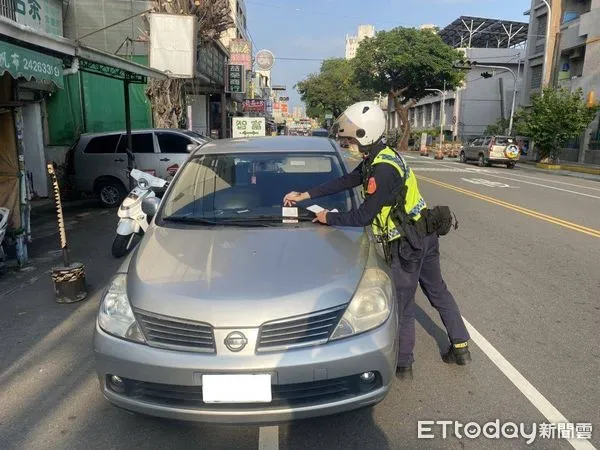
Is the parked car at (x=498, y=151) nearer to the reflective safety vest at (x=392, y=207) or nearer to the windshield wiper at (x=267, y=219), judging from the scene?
the reflective safety vest at (x=392, y=207)

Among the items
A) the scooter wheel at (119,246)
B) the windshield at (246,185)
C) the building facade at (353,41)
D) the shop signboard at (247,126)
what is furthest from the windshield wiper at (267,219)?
the building facade at (353,41)

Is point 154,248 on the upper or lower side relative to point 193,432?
upper

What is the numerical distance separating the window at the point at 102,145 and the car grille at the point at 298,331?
33.3ft

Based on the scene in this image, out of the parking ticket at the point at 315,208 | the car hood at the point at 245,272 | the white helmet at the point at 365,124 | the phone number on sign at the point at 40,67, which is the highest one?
the phone number on sign at the point at 40,67

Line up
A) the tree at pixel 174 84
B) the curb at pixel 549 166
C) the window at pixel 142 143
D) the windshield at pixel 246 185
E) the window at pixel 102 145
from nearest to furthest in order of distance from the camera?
1. the windshield at pixel 246 185
2. the window at pixel 102 145
3. the window at pixel 142 143
4. the tree at pixel 174 84
5. the curb at pixel 549 166

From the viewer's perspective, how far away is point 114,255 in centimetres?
720

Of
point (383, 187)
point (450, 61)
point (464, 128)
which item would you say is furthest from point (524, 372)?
point (464, 128)

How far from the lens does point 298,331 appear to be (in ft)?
8.39

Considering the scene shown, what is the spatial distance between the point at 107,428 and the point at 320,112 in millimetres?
87138

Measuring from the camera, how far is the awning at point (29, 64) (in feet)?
16.4

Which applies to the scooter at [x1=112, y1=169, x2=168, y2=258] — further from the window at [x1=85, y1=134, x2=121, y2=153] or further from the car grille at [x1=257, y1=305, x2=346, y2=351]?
the car grille at [x1=257, y1=305, x2=346, y2=351]

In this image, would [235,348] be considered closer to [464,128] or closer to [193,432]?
[193,432]

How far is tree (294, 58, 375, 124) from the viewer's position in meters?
77.5

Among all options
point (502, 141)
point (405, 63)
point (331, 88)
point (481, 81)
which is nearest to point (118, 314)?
point (502, 141)
